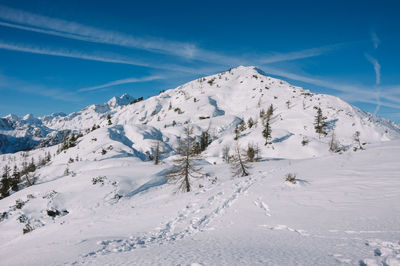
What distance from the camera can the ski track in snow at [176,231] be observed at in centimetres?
773

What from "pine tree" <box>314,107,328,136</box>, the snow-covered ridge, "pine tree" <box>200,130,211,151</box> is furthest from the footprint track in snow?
"pine tree" <box>200,130,211,151</box>

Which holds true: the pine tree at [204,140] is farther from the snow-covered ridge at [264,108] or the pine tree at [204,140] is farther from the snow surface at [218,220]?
the snow surface at [218,220]

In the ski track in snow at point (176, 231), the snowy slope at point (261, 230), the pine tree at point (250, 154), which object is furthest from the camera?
the pine tree at point (250, 154)

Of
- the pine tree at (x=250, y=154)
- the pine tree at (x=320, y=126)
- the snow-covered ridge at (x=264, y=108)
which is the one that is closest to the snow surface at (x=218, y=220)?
the pine tree at (x=250, y=154)

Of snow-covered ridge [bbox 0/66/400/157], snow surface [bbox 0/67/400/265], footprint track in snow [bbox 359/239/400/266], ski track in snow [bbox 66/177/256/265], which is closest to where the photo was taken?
footprint track in snow [bbox 359/239/400/266]

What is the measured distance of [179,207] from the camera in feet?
49.1

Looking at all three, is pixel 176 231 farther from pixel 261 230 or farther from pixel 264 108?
pixel 264 108

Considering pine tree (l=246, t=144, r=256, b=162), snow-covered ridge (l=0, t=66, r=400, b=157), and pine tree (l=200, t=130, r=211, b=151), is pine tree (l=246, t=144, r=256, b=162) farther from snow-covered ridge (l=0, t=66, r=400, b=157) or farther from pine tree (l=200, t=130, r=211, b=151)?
pine tree (l=200, t=130, r=211, b=151)

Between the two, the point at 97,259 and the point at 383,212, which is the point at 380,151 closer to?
the point at 383,212

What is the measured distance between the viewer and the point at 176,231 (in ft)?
33.3

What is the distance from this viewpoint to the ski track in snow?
7.73 m

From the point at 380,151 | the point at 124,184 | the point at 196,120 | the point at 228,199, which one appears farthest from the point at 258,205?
the point at 196,120

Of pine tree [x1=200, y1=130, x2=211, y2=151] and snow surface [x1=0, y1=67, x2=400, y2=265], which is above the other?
pine tree [x1=200, y1=130, x2=211, y2=151]

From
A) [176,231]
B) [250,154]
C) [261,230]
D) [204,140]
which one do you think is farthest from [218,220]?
[204,140]
